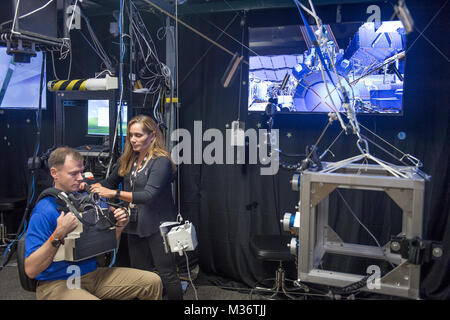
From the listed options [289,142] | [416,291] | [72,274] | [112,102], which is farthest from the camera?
[289,142]

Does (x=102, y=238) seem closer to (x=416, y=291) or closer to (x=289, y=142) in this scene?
(x=416, y=291)

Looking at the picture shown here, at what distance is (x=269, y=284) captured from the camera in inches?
136

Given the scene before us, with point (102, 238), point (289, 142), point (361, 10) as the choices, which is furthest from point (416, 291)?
point (361, 10)

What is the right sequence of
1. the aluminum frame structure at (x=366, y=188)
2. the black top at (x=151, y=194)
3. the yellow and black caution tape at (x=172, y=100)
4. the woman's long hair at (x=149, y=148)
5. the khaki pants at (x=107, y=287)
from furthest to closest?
the yellow and black caution tape at (x=172, y=100)
the woman's long hair at (x=149, y=148)
the black top at (x=151, y=194)
the khaki pants at (x=107, y=287)
the aluminum frame structure at (x=366, y=188)

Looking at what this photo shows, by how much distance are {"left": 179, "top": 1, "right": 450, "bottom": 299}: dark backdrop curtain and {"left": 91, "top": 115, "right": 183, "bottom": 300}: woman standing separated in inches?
34.2

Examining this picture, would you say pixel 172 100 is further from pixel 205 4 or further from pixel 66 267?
pixel 66 267

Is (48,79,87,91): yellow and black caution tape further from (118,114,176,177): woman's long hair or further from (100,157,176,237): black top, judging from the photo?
(100,157,176,237): black top

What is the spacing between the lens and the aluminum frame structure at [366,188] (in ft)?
3.96

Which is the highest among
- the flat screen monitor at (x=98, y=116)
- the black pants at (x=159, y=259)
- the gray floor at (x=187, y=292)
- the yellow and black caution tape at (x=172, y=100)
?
the yellow and black caution tape at (x=172, y=100)

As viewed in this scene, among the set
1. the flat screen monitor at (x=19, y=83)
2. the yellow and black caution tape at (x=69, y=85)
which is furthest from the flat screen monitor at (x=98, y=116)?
the flat screen monitor at (x=19, y=83)

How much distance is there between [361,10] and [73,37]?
8.91ft

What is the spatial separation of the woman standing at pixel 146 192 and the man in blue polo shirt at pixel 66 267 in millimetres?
303

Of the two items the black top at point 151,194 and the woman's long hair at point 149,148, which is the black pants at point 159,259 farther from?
the woman's long hair at point 149,148

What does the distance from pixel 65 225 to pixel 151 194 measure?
2.47 feet
